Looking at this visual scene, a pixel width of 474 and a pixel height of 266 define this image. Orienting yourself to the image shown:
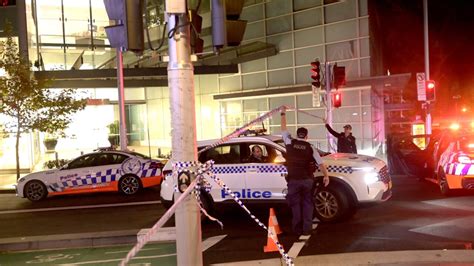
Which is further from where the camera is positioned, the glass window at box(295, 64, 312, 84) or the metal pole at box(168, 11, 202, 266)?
the glass window at box(295, 64, 312, 84)

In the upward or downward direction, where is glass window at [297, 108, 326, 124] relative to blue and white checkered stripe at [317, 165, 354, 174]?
upward

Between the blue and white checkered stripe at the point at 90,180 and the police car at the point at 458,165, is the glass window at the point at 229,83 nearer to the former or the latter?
the blue and white checkered stripe at the point at 90,180

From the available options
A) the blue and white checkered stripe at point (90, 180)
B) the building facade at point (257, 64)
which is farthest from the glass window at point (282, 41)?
the blue and white checkered stripe at point (90, 180)

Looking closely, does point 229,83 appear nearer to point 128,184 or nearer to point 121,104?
point 121,104

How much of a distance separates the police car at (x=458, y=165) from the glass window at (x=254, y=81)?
16.0m

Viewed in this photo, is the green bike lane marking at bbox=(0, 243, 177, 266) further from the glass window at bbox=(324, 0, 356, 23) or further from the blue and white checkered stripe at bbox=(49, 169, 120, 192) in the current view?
the glass window at bbox=(324, 0, 356, 23)

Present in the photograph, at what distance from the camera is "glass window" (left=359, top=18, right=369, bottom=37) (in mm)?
22609

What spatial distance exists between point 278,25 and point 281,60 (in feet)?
5.69

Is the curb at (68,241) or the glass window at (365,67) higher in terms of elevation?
the glass window at (365,67)

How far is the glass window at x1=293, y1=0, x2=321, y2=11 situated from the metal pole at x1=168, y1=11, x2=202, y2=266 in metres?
20.7

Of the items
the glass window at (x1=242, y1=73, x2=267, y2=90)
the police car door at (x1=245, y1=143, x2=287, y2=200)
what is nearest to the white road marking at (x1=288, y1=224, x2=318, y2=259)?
the police car door at (x1=245, y1=143, x2=287, y2=200)

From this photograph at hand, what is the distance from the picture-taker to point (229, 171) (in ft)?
32.0

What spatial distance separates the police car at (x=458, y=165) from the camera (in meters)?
10.8

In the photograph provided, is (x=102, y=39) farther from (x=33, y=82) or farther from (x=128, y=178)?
(x=128, y=178)
